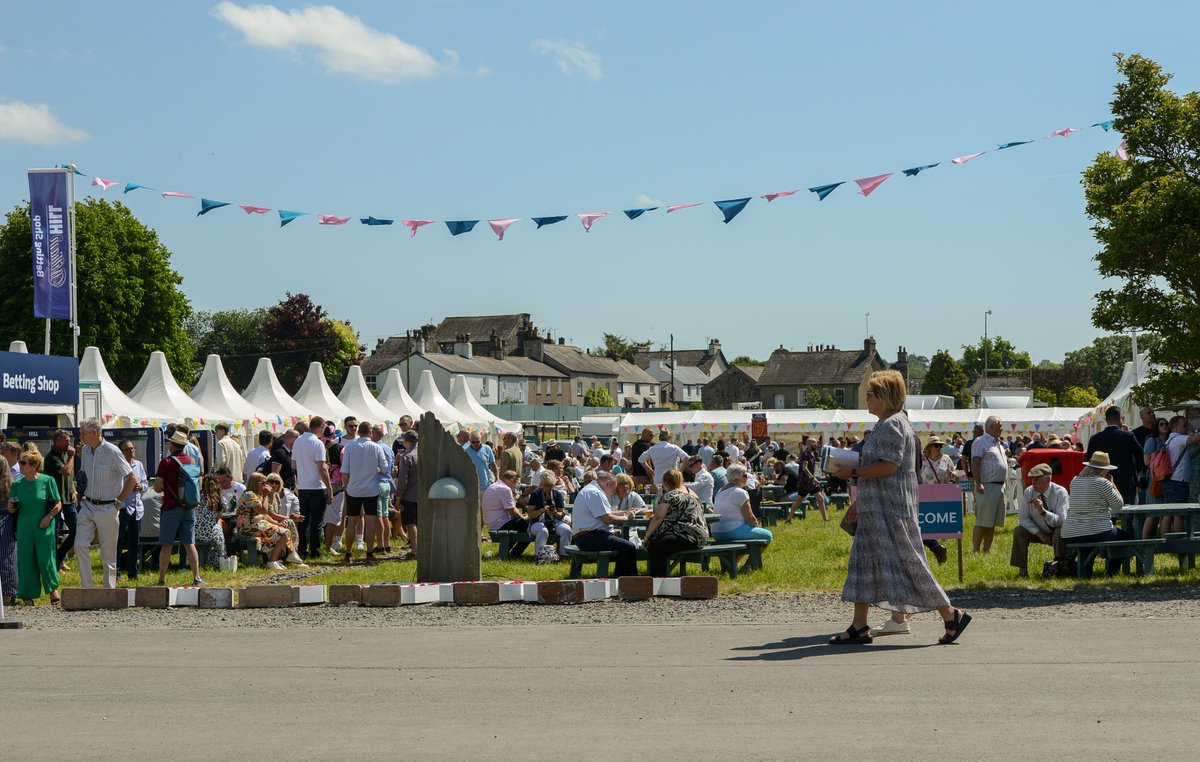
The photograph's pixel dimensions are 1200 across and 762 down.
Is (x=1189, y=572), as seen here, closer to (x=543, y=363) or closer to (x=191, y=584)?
(x=191, y=584)

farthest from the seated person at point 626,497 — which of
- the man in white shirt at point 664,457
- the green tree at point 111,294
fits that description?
the green tree at point 111,294

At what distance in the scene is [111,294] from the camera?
57.2 m

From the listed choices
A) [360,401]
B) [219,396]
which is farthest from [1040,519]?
[360,401]

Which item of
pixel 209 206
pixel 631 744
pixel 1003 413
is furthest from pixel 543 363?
pixel 631 744

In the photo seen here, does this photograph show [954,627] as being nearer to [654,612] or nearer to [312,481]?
[654,612]

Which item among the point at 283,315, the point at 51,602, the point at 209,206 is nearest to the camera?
the point at 51,602

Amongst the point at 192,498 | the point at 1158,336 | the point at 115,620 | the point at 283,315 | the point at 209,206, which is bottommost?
the point at 115,620

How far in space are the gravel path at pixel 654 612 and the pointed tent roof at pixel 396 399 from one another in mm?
30156

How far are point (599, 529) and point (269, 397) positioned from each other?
23961mm

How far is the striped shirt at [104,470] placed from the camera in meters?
13.0

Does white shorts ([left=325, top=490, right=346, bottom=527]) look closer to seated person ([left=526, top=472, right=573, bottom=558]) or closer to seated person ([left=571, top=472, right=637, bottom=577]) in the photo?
seated person ([left=526, top=472, right=573, bottom=558])

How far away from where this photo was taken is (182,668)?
8.58 meters

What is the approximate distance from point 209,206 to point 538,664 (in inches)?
513

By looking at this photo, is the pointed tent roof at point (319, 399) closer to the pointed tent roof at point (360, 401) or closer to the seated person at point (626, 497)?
the pointed tent roof at point (360, 401)
